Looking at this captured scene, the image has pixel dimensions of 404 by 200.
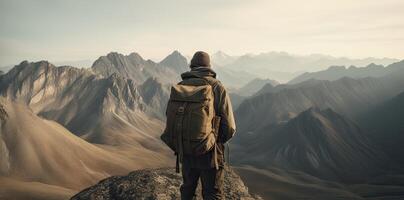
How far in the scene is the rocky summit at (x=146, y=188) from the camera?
34.1 ft

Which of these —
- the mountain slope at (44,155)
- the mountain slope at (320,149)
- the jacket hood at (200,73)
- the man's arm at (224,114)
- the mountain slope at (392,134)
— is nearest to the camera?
the man's arm at (224,114)

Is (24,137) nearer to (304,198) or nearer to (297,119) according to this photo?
(304,198)

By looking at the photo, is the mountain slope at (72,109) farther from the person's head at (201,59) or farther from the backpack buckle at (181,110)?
the backpack buckle at (181,110)

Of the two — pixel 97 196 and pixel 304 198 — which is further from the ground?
pixel 97 196

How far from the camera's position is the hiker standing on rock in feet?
21.9

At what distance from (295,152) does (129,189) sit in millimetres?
164740

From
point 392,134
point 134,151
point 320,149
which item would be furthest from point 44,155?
point 392,134

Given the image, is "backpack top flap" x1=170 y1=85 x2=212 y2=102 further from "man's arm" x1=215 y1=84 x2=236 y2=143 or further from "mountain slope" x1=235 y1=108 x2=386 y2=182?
"mountain slope" x1=235 y1=108 x2=386 y2=182

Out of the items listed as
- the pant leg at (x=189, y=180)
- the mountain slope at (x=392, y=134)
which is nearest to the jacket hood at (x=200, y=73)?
the pant leg at (x=189, y=180)

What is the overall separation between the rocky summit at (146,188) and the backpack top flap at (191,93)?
4.29m

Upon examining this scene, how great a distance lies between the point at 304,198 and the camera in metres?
96.1

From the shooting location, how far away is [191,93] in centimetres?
678

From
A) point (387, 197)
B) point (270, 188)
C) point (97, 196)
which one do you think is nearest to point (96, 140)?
point (270, 188)

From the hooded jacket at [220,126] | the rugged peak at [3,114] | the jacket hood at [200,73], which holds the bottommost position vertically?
the rugged peak at [3,114]
